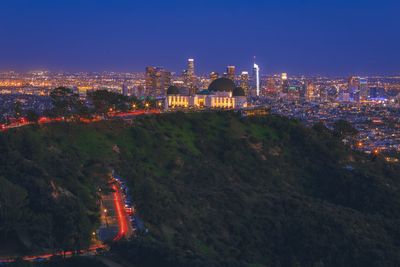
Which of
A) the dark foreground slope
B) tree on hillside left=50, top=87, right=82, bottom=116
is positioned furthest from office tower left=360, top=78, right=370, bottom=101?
tree on hillside left=50, top=87, right=82, bottom=116

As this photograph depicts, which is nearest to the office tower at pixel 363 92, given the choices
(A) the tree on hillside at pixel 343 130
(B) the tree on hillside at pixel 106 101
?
(A) the tree on hillside at pixel 343 130

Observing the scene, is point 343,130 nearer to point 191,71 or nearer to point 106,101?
point 106,101

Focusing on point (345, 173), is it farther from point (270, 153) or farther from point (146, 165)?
point (146, 165)

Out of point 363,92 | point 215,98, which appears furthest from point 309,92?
point 215,98

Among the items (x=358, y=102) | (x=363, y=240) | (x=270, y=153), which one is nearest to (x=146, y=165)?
(x=270, y=153)

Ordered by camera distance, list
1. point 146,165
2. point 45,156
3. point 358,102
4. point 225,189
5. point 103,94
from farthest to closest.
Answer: point 358,102 < point 103,94 < point 146,165 < point 225,189 < point 45,156

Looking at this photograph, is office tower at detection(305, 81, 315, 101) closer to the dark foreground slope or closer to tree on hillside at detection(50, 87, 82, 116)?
the dark foreground slope

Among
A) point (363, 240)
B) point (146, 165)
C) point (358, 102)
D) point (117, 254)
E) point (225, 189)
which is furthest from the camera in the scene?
point (358, 102)
